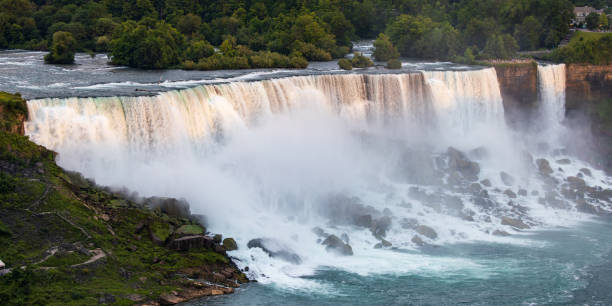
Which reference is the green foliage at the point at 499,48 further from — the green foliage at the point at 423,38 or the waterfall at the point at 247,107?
the waterfall at the point at 247,107

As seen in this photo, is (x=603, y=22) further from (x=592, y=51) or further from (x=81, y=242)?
(x=81, y=242)

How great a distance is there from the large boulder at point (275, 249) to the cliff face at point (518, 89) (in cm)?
2790

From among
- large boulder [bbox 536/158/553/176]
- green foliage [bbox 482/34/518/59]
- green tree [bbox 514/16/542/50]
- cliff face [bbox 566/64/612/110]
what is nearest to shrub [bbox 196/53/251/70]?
green foliage [bbox 482/34/518/59]

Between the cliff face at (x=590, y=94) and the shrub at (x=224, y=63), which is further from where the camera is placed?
the cliff face at (x=590, y=94)

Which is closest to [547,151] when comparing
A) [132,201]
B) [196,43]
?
[196,43]

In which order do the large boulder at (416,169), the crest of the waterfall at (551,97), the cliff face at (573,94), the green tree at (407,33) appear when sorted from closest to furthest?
the large boulder at (416,169) < the cliff face at (573,94) < the crest of the waterfall at (551,97) < the green tree at (407,33)

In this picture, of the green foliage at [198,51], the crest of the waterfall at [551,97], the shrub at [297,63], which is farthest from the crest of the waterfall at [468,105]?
the green foliage at [198,51]

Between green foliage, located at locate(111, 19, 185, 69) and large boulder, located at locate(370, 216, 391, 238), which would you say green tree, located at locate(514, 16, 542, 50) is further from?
large boulder, located at locate(370, 216, 391, 238)

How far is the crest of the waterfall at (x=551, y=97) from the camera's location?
168ft

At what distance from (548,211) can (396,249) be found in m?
11.6

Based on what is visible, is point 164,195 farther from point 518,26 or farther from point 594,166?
point 518,26

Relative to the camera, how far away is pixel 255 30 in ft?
220

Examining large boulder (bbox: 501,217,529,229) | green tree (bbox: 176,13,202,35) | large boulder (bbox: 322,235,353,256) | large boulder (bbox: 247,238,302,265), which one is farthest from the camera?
green tree (bbox: 176,13,202,35)

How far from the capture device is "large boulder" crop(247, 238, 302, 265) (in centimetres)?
2711
